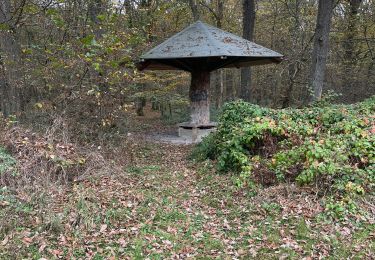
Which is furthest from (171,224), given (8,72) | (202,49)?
(202,49)

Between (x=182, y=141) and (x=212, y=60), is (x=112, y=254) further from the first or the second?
(x=212, y=60)

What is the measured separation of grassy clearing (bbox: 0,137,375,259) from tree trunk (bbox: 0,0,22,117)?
3210 millimetres

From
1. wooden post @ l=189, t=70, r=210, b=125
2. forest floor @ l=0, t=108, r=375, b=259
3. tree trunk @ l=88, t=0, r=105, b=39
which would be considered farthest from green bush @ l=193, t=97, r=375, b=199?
tree trunk @ l=88, t=0, r=105, b=39

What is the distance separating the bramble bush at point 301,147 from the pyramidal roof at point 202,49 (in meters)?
2.23

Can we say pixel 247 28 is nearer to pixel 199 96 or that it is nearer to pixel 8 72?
pixel 199 96

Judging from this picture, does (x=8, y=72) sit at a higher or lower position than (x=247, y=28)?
lower

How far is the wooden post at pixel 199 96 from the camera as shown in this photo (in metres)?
10.4

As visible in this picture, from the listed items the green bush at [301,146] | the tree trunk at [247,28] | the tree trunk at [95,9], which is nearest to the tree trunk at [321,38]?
the tree trunk at [247,28]

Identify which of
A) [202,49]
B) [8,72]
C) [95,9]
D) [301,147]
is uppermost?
[95,9]

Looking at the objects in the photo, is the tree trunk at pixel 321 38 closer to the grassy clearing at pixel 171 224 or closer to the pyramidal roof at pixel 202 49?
the pyramidal roof at pixel 202 49

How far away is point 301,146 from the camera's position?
5.48 metres

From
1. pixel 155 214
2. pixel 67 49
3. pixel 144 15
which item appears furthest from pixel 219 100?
pixel 155 214

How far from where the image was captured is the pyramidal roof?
8.91 metres

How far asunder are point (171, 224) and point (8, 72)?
5.01 metres
